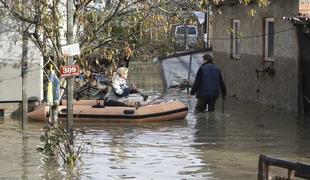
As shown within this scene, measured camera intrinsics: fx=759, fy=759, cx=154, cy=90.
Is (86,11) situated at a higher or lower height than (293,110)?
higher

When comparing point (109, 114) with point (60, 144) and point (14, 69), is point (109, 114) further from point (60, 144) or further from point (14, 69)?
point (60, 144)

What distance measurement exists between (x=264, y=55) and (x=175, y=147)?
27.8ft

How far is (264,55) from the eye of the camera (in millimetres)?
21250

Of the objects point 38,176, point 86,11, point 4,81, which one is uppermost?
point 86,11

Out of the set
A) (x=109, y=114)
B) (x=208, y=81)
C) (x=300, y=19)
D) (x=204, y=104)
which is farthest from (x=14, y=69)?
(x=300, y=19)

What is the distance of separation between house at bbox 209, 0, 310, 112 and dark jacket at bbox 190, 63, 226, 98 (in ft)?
3.70

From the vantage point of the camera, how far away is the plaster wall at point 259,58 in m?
19.2

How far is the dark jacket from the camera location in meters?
18.6

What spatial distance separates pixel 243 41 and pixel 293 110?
472 cm

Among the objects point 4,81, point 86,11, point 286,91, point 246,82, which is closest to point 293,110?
point 286,91

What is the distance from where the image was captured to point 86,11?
1197 centimetres

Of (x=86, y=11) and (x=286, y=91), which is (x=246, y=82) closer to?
(x=286, y=91)

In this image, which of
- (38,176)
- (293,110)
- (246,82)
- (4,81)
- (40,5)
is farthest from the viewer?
(246,82)

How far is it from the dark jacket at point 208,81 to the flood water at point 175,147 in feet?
2.11
